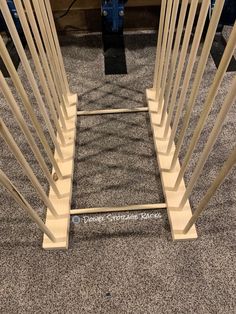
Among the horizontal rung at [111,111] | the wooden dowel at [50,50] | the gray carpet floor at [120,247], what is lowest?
the gray carpet floor at [120,247]

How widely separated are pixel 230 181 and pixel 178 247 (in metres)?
0.32

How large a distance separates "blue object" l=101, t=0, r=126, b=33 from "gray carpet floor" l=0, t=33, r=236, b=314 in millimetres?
615

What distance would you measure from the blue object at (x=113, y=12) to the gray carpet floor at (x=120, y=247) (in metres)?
0.61

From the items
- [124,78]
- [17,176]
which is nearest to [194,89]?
[17,176]

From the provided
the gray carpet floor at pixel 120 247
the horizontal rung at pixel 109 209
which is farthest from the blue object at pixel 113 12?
the horizontal rung at pixel 109 209

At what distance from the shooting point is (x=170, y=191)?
1.06m

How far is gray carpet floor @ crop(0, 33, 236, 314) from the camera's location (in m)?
0.90

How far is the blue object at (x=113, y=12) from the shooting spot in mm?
1521

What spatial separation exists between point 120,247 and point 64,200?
24 centimetres

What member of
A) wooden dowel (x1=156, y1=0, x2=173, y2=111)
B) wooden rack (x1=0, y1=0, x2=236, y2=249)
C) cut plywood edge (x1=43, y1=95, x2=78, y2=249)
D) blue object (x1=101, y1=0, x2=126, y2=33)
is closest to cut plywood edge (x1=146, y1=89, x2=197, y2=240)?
wooden rack (x1=0, y1=0, x2=236, y2=249)

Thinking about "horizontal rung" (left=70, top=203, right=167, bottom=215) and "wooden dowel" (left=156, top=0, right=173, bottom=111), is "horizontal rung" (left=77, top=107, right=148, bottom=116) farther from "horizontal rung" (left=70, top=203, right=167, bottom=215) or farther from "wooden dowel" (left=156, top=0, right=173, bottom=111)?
"horizontal rung" (left=70, top=203, right=167, bottom=215)

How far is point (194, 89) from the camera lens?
0.75 m

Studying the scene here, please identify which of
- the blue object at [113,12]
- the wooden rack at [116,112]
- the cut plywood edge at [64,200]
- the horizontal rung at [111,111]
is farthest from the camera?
the blue object at [113,12]

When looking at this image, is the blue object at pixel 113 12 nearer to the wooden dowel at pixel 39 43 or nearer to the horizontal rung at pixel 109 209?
the wooden dowel at pixel 39 43
